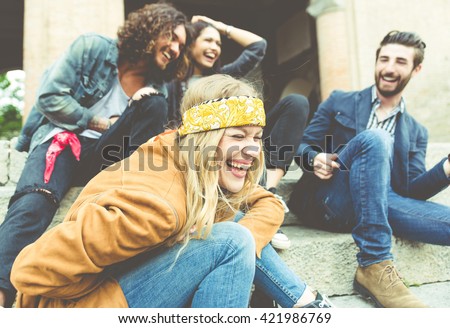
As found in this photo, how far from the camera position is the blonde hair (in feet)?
4.38

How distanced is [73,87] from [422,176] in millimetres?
1957

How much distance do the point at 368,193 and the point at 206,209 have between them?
0.93 metres

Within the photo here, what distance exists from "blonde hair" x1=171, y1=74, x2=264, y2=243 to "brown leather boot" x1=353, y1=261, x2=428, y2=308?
710mm

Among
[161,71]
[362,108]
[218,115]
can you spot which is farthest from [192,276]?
[362,108]

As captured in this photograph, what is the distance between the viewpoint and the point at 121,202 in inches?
45.9

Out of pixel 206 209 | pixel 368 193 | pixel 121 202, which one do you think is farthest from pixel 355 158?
pixel 121 202

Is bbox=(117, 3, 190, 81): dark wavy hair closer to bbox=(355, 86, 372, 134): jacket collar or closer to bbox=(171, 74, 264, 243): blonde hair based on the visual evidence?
bbox=(171, 74, 264, 243): blonde hair

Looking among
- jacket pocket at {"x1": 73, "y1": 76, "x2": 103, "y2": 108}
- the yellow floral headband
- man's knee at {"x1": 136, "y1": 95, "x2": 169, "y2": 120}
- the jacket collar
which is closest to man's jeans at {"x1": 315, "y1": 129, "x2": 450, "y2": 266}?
the jacket collar

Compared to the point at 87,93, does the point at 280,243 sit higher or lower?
lower

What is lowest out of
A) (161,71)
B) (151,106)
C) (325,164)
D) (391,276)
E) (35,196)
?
Result: (391,276)

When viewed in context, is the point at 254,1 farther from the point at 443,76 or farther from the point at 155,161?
the point at 155,161

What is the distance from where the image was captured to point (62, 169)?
199 centimetres

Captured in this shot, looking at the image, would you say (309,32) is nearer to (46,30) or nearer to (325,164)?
(46,30)

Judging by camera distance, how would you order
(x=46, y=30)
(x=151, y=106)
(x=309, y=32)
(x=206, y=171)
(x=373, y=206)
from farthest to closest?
(x=309, y=32), (x=46, y=30), (x=151, y=106), (x=373, y=206), (x=206, y=171)
